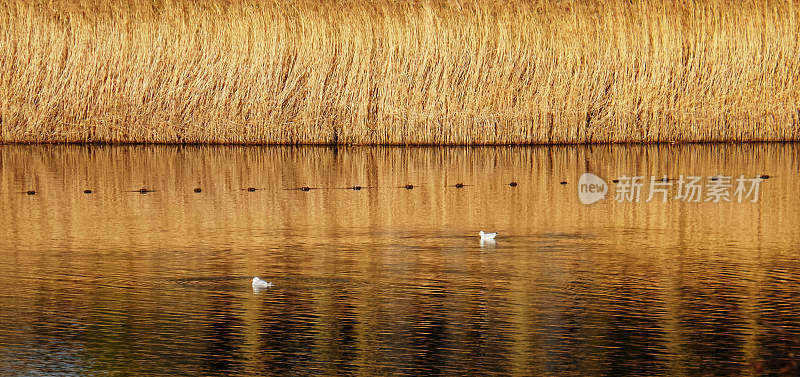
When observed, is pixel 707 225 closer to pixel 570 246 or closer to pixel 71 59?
pixel 570 246

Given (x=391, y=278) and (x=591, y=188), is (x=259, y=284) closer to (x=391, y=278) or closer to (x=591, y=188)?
(x=391, y=278)

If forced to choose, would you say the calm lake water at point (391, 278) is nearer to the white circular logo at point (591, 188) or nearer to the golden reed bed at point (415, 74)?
the white circular logo at point (591, 188)

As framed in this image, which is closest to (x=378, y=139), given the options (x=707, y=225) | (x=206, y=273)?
(x=707, y=225)

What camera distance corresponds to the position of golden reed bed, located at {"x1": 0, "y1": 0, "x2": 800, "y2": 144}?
1923 centimetres

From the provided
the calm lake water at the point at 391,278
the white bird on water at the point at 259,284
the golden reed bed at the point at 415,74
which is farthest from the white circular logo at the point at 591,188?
the golden reed bed at the point at 415,74

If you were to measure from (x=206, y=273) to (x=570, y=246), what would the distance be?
2.56m

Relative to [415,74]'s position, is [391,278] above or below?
below

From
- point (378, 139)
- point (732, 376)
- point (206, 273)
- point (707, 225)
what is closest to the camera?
point (732, 376)

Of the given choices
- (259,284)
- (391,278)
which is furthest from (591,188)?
(259,284)

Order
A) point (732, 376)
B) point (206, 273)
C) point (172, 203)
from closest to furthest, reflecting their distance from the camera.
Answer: point (732, 376) → point (206, 273) → point (172, 203)

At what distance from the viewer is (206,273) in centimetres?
797

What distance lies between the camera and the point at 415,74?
19.2 meters

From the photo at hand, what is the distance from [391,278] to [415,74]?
11642 millimetres

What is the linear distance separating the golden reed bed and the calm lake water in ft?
17.0
